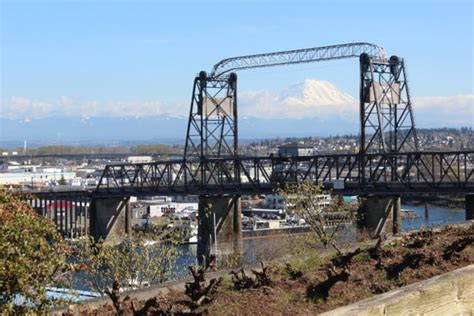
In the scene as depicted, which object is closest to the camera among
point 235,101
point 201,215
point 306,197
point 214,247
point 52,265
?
point 52,265

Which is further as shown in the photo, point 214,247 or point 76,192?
point 76,192

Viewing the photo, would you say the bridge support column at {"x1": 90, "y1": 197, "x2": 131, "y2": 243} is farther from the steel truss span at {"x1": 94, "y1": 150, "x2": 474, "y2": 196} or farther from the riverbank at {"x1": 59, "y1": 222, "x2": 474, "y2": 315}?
the riverbank at {"x1": 59, "y1": 222, "x2": 474, "y2": 315}

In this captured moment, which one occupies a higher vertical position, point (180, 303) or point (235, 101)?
point (235, 101)

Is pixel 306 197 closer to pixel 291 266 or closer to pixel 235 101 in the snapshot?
pixel 291 266

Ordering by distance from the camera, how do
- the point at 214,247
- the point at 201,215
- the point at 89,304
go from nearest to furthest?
the point at 89,304 → the point at 214,247 → the point at 201,215

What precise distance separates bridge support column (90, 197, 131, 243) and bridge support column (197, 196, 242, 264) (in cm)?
1391

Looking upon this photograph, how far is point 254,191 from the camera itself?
220ft

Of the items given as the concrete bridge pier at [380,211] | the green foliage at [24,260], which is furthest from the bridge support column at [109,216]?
the green foliage at [24,260]

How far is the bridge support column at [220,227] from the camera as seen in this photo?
200 feet

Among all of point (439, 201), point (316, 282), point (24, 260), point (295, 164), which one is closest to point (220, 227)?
point (295, 164)

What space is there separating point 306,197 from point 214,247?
31116 mm

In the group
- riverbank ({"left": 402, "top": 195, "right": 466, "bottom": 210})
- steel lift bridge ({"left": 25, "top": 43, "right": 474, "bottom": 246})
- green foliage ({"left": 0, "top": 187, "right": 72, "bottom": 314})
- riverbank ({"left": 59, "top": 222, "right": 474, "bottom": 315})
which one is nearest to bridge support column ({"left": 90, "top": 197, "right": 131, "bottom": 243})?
steel lift bridge ({"left": 25, "top": 43, "right": 474, "bottom": 246})

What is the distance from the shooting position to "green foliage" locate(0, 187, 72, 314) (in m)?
8.02

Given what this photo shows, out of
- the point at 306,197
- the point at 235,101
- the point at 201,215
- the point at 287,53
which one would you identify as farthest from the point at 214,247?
the point at 306,197
